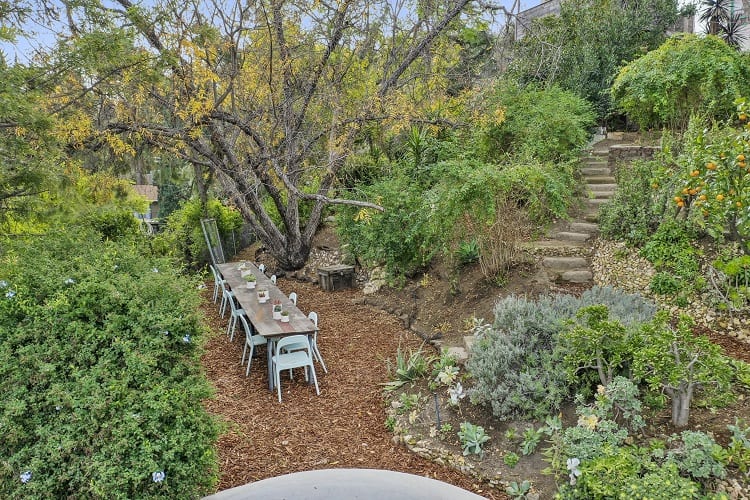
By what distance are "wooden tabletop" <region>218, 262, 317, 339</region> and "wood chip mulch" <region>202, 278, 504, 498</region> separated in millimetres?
617

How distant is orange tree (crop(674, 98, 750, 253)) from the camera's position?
3.67 metres

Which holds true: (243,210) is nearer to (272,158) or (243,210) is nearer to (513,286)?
(272,158)

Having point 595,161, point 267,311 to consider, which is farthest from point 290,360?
point 595,161

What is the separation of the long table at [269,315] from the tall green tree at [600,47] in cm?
713

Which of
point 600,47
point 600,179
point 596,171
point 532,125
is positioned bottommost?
point 600,179

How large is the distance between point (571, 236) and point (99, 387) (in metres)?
6.02

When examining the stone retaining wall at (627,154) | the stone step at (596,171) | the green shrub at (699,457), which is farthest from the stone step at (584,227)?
the green shrub at (699,457)

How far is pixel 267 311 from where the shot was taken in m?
5.44

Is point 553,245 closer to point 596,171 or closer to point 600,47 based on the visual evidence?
point 596,171

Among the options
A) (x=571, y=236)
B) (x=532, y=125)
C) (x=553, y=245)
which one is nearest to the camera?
(x=553, y=245)

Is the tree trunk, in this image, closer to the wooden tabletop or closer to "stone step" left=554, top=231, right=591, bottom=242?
the wooden tabletop

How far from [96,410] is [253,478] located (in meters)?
1.58

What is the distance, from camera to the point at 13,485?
7.14 ft

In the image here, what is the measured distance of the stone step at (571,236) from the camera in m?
6.57
